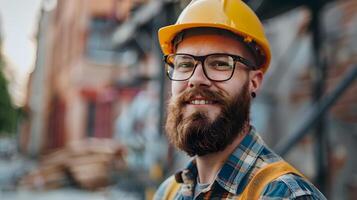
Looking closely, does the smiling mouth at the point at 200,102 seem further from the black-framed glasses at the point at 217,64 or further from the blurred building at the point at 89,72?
the blurred building at the point at 89,72

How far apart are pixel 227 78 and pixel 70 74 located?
21.5 meters

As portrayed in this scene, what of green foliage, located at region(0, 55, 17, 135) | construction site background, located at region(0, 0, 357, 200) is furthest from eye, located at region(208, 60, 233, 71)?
green foliage, located at region(0, 55, 17, 135)

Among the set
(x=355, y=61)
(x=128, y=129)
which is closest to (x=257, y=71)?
(x=355, y=61)

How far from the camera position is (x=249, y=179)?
1.42 m

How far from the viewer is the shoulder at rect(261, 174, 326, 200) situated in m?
1.27

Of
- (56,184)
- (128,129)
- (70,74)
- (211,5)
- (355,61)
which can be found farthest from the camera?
(70,74)

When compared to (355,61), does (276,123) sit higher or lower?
lower

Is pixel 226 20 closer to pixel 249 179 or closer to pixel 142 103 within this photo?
pixel 249 179

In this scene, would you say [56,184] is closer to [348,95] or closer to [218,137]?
[348,95]

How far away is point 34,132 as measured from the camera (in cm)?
3284

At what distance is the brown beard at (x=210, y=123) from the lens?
1.53 metres

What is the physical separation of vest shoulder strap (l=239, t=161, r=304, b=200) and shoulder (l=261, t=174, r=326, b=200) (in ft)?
0.06

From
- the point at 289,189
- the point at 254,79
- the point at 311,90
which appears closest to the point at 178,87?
the point at 254,79

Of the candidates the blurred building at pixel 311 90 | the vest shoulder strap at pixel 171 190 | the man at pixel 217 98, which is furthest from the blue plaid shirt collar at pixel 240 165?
the blurred building at pixel 311 90
